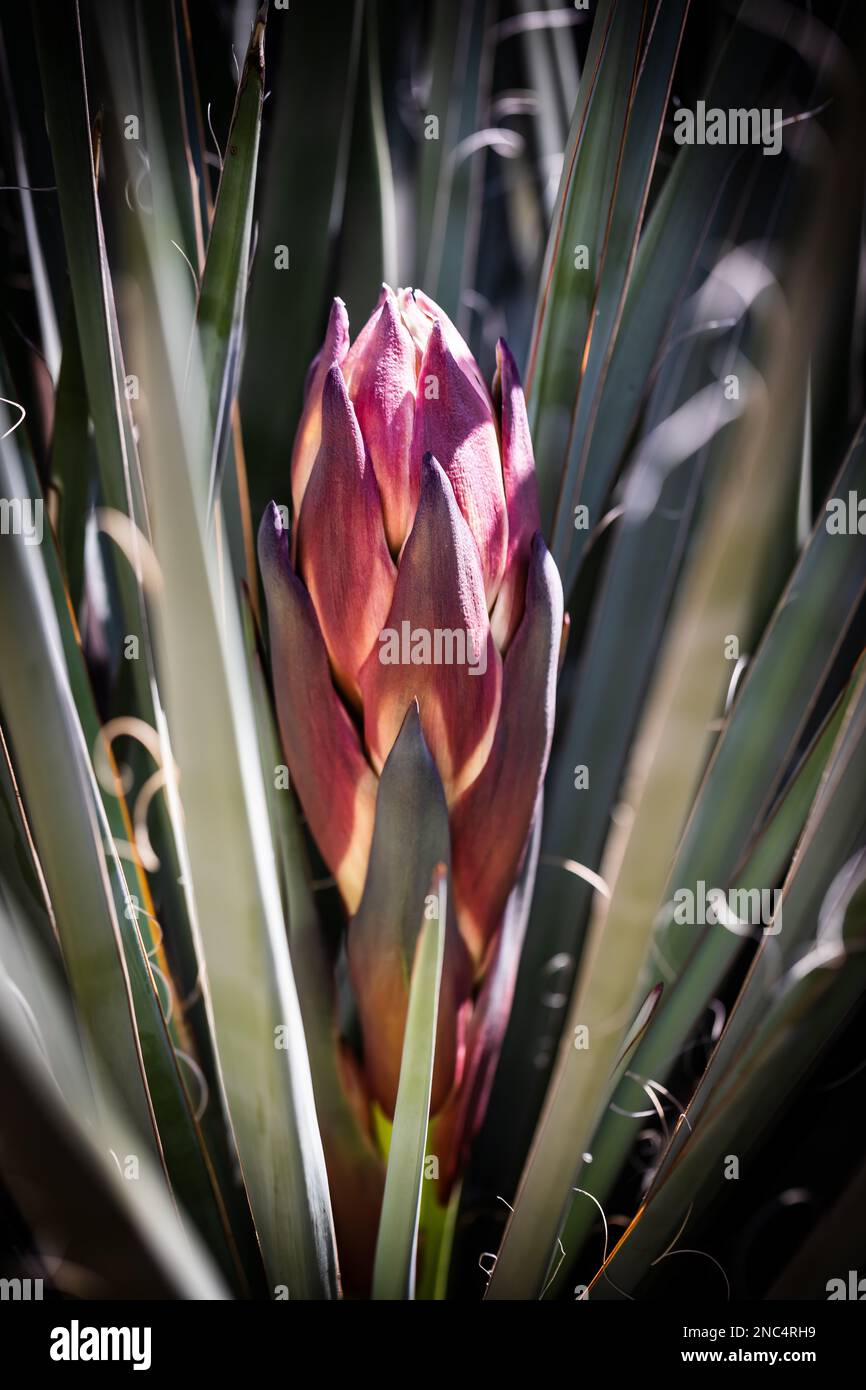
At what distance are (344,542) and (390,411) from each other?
7cm

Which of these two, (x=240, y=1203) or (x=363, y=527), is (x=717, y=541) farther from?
(x=240, y=1203)

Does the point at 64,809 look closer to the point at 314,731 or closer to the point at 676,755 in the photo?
the point at 314,731

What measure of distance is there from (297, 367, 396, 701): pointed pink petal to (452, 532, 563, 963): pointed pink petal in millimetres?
72

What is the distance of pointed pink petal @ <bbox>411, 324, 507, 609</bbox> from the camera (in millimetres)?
459

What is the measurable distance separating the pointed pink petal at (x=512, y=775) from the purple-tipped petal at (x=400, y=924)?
2 cm

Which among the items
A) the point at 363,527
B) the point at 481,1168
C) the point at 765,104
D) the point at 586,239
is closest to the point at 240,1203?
the point at 481,1168

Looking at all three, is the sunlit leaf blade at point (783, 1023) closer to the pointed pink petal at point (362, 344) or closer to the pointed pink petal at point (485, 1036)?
the pointed pink petal at point (485, 1036)

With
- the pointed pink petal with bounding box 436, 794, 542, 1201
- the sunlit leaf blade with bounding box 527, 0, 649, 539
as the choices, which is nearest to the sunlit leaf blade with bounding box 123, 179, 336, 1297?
the pointed pink petal with bounding box 436, 794, 542, 1201

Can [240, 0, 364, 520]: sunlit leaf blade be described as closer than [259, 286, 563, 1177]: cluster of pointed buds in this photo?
No

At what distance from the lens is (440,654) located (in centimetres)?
45

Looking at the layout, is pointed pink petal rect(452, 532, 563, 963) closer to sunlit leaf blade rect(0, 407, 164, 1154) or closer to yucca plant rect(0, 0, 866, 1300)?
yucca plant rect(0, 0, 866, 1300)

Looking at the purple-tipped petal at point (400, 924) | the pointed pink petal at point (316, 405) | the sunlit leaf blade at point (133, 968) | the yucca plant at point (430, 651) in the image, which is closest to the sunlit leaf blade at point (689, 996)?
the yucca plant at point (430, 651)

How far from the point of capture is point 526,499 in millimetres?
486
